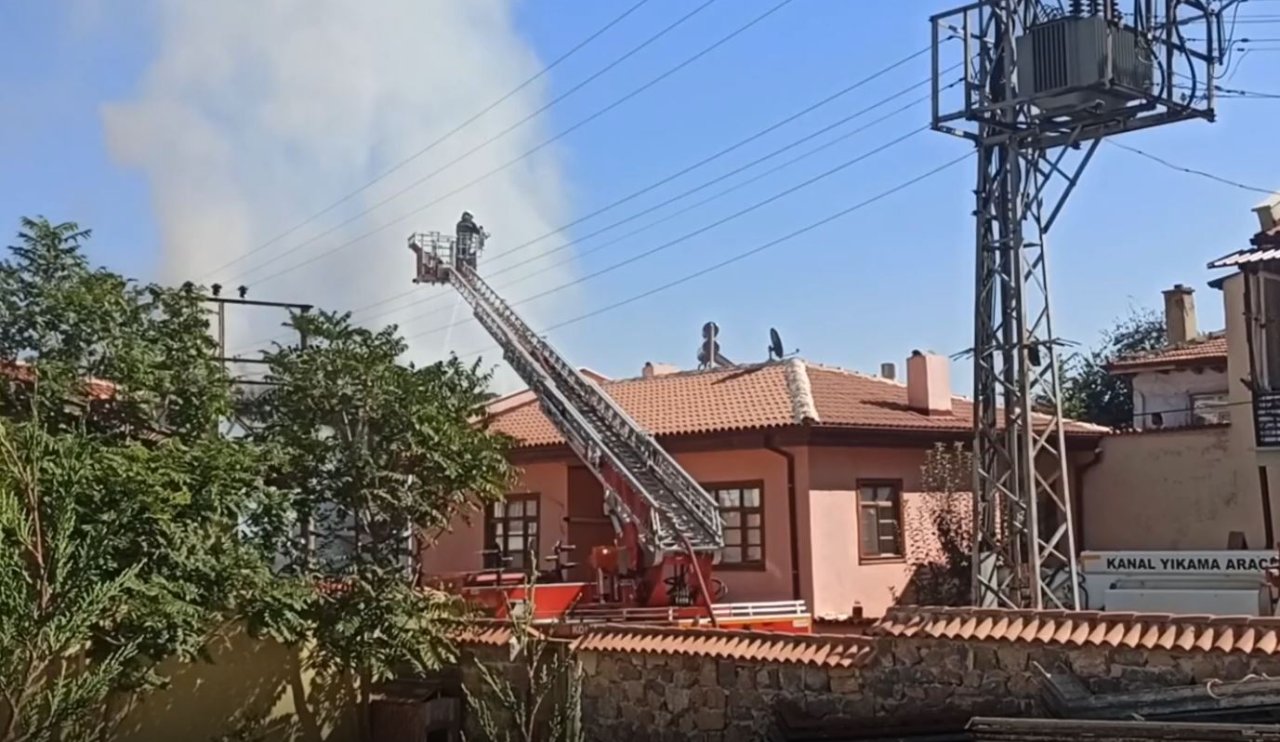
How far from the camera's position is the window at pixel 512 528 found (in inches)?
1065

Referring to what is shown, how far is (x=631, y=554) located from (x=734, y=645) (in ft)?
26.0

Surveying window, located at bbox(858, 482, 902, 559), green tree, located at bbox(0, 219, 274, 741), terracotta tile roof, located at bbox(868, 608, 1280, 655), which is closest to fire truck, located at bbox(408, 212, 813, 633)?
window, located at bbox(858, 482, 902, 559)

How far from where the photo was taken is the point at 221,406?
15.0 metres

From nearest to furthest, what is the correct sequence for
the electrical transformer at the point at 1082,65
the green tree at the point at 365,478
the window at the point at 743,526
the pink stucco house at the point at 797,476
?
the green tree at the point at 365,478
the electrical transformer at the point at 1082,65
the pink stucco house at the point at 797,476
the window at the point at 743,526

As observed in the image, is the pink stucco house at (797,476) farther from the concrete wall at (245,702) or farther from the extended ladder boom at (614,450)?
the concrete wall at (245,702)

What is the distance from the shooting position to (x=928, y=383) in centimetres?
2580

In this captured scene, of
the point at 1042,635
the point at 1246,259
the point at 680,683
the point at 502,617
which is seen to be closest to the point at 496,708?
the point at 502,617

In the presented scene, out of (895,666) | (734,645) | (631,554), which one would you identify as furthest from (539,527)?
(895,666)

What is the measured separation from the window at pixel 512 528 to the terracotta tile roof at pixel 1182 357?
1538cm

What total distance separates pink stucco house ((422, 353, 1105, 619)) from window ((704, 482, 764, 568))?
0.07ft

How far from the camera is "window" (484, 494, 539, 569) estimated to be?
27.1m

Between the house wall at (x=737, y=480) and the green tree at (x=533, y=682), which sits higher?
the house wall at (x=737, y=480)

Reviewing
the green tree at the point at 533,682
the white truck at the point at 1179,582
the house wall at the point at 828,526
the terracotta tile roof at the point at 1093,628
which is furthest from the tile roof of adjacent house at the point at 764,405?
the terracotta tile roof at the point at 1093,628

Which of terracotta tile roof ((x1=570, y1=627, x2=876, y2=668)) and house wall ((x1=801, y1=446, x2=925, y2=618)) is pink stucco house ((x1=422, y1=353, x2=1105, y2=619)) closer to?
house wall ((x1=801, y1=446, x2=925, y2=618))
